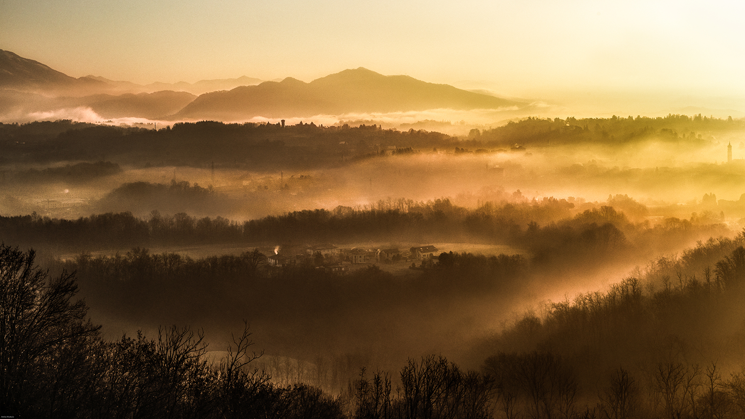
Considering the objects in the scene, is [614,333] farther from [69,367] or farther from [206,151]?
[206,151]

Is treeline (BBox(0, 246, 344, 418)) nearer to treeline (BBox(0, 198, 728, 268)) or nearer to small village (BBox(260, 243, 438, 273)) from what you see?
small village (BBox(260, 243, 438, 273))

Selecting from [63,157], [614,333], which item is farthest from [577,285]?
[63,157]

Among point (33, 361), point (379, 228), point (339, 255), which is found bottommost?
point (339, 255)

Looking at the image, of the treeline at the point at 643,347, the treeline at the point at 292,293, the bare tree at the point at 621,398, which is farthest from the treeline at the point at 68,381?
the treeline at the point at 292,293

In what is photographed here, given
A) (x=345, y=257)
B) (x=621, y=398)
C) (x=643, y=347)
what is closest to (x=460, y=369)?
(x=621, y=398)

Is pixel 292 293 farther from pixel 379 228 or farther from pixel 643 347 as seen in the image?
pixel 643 347

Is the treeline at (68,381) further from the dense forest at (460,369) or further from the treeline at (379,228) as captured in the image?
the treeline at (379,228)
